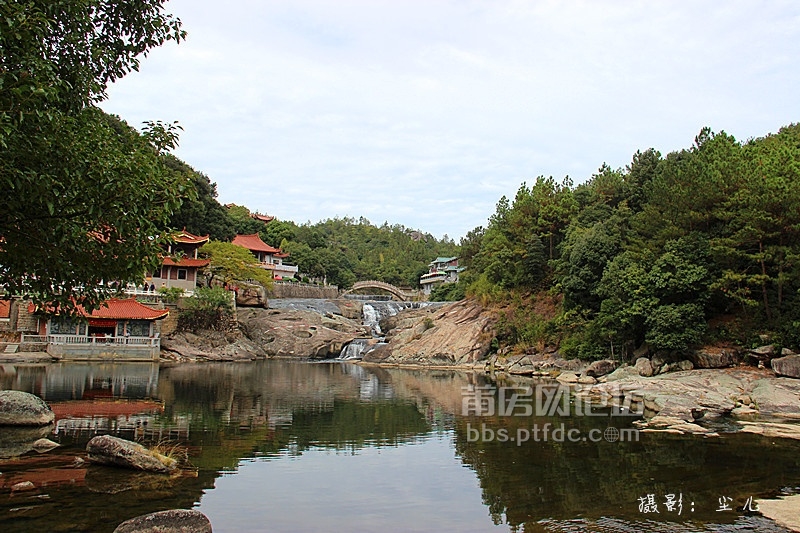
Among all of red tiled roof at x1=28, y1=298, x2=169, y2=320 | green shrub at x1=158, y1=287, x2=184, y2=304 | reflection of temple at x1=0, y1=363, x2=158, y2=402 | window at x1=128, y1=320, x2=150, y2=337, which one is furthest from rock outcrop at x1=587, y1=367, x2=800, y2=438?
green shrub at x1=158, y1=287, x2=184, y2=304

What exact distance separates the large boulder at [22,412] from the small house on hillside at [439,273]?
6735 cm

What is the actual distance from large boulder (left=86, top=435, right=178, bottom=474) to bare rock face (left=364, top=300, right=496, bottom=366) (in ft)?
95.3

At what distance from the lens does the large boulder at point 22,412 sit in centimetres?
1416

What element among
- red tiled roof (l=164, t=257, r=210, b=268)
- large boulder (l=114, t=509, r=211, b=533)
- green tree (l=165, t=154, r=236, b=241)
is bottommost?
large boulder (l=114, t=509, r=211, b=533)

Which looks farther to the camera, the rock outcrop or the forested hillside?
the forested hillside

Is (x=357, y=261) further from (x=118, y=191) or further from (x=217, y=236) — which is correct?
(x=118, y=191)

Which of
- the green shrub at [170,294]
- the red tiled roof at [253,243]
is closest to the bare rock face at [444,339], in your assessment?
the green shrub at [170,294]

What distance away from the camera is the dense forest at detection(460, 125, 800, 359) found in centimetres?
2211

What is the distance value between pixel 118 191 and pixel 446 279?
7495 cm

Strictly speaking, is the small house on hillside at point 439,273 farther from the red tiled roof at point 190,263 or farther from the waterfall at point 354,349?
the red tiled roof at point 190,263

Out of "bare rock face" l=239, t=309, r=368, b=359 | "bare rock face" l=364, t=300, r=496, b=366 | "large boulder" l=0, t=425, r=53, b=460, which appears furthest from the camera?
"bare rock face" l=239, t=309, r=368, b=359

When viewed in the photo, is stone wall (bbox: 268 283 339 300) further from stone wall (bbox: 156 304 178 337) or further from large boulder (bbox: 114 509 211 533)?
large boulder (bbox: 114 509 211 533)

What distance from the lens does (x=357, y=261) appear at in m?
96.1

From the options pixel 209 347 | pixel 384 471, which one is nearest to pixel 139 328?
pixel 209 347
